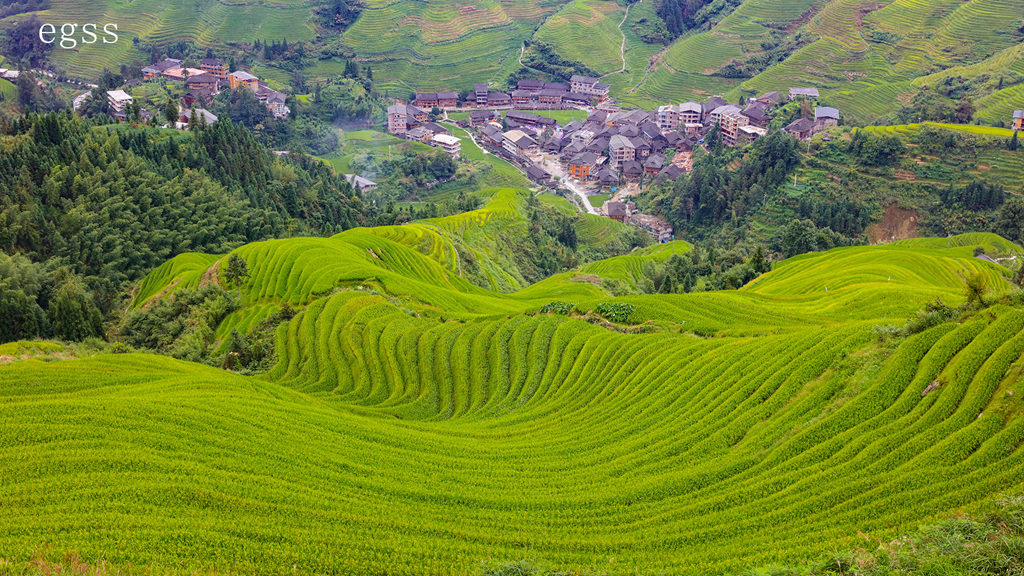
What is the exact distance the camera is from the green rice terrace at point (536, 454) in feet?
35.9

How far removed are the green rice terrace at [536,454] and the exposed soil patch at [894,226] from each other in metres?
42.9

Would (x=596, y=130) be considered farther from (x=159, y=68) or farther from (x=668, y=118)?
(x=159, y=68)

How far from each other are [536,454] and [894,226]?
60335 mm

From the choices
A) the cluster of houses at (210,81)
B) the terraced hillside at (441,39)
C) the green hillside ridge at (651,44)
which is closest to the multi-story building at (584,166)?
the green hillside ridge at (651,44)

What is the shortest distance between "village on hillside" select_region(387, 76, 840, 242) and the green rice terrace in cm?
5935

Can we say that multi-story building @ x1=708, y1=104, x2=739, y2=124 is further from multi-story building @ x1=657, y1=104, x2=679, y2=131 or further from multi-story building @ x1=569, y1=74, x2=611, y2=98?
multi-story building @ x1=569, y1=74, x2=611, y2=98

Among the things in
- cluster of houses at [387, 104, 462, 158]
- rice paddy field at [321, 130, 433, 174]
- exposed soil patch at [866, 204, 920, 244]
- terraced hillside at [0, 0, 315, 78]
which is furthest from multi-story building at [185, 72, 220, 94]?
exposed soil patch at [866, 204, 920, 244]

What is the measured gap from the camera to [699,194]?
7694cm

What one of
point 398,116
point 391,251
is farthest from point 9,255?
point 398,116

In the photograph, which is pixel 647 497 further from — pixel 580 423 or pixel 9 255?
pixel 9 255

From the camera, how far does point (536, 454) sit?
56.1ft

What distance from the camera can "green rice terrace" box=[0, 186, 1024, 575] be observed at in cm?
1094

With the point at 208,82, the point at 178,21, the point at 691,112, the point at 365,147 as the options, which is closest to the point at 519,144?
the point at 365,147

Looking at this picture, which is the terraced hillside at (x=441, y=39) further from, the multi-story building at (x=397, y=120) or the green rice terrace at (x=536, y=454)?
the green rice terrace at (x=536, y=454)
